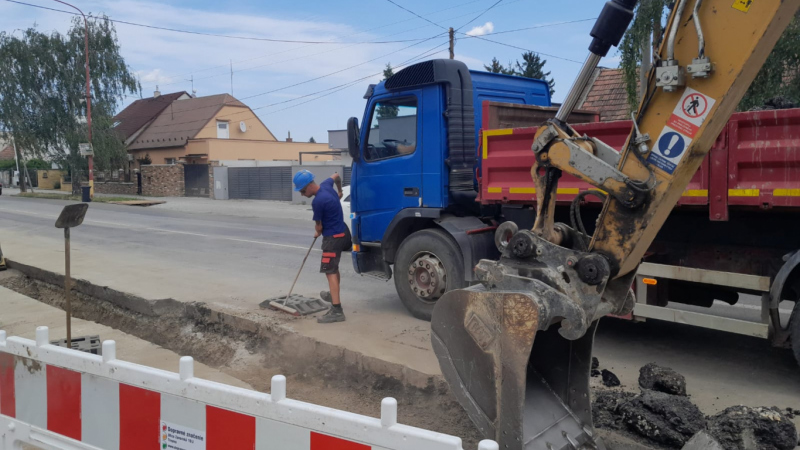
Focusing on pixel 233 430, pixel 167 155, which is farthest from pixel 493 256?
pixel 167 155

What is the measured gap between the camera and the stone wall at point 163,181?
38.4m

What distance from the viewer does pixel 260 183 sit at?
1287 inches

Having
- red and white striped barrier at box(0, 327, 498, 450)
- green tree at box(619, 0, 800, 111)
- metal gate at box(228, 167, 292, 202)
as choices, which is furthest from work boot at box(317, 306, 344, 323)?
metal gate at box(228, 167, 292, 202)

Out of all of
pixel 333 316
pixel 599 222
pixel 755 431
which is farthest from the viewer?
pixel 333 316

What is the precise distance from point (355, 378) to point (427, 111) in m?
2.96

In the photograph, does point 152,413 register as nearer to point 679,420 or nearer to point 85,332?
point 679,420

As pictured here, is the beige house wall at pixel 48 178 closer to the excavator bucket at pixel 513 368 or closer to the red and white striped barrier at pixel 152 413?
the red and white striped barrier at pixel 152 413

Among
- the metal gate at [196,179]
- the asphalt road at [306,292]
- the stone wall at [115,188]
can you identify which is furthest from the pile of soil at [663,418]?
the stone wall at [115,188]

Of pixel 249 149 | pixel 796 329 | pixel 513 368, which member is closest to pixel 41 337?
pixel 513 368

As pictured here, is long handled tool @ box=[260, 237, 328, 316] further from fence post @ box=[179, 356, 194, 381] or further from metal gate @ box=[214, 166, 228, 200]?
metal gate @ box=[214, 166, 228, 200]

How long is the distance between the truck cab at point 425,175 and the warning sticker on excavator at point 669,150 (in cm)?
338

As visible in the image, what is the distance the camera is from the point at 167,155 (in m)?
41.7

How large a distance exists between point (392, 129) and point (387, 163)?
40cm

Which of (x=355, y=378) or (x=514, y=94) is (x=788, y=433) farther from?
(x=514, y=94)
